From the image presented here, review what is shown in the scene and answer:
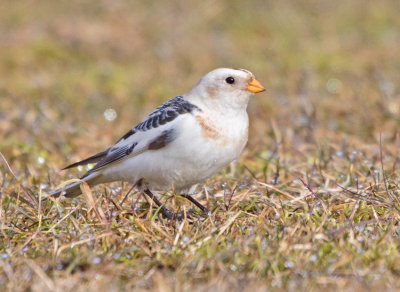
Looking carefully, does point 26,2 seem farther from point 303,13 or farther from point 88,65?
point 303,13

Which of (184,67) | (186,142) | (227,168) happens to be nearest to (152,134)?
(186,142)

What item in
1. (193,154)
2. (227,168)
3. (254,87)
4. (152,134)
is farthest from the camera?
(227,168)

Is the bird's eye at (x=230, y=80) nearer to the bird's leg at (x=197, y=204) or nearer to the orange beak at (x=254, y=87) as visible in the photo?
the orange beak at (x=254, y=87)

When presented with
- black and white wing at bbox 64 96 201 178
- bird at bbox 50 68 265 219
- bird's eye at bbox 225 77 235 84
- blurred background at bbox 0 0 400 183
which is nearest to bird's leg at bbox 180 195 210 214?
bird at bbox 50 68 265 219

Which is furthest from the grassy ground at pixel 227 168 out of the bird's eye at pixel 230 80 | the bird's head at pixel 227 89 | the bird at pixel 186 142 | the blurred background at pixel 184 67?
the bird's eye at pixel 230 80

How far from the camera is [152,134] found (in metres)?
4.52

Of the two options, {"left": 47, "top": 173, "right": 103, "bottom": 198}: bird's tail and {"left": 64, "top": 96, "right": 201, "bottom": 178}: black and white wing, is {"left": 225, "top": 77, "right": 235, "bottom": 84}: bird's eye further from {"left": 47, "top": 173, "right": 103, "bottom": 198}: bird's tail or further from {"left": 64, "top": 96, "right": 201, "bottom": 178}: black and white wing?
{"left": 47, "top": 173, "right": 103, "bottom": 198}: bird's tail

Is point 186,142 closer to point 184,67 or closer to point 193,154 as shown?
point 193,154

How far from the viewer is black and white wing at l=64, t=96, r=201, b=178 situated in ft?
14.5

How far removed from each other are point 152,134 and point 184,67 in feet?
21.2

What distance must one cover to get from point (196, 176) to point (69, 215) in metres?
0.88

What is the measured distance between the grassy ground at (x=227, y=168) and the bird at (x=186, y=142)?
0.23 metres

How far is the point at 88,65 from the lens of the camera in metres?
11.0

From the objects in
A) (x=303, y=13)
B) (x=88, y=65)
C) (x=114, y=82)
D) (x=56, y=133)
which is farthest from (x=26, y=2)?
Result: (x=56, y=133)
